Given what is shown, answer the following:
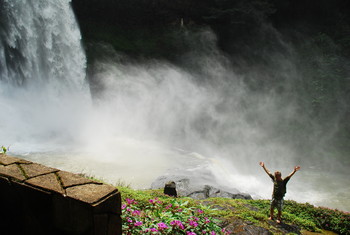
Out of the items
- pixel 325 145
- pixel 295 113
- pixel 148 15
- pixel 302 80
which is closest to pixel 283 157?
pixel 325 145

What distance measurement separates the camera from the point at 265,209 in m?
6.56

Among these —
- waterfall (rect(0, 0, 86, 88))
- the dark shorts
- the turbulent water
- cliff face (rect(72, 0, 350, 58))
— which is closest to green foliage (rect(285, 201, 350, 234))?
the dark shorts

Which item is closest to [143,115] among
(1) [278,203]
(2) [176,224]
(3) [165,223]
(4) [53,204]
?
(1) [278,203]

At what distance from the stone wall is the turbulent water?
A: 759cm

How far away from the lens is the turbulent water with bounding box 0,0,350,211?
12352 millimetres

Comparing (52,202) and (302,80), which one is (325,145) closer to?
(302,80)

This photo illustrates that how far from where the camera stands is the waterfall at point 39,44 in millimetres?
15906

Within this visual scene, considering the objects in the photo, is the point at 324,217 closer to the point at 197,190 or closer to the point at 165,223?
the point at 197,190

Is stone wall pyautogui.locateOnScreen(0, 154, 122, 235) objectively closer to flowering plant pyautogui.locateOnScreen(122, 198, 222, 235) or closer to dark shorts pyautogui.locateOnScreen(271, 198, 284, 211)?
flowering plant pyautogui.locateOnScreen(122, 198, 222, 235)

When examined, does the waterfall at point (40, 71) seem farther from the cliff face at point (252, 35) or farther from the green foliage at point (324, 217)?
the green foliage at point (324, 217)

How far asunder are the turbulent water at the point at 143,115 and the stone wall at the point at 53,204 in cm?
759

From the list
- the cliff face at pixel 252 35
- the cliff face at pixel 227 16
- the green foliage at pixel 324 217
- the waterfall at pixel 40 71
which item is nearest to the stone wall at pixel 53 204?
the green foliage at pixel 324 217

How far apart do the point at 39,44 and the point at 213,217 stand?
676 inches

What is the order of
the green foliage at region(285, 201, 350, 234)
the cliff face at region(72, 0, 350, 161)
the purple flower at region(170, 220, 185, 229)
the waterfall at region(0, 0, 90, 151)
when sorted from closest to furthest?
the purple flower at region(170, 220, 185, 229) < the green foliage at region(285, 201, 350, 234) < the waterfall at region(0, 0, 90, 151) < the cliff face at region(72, 0, 350, 161)
